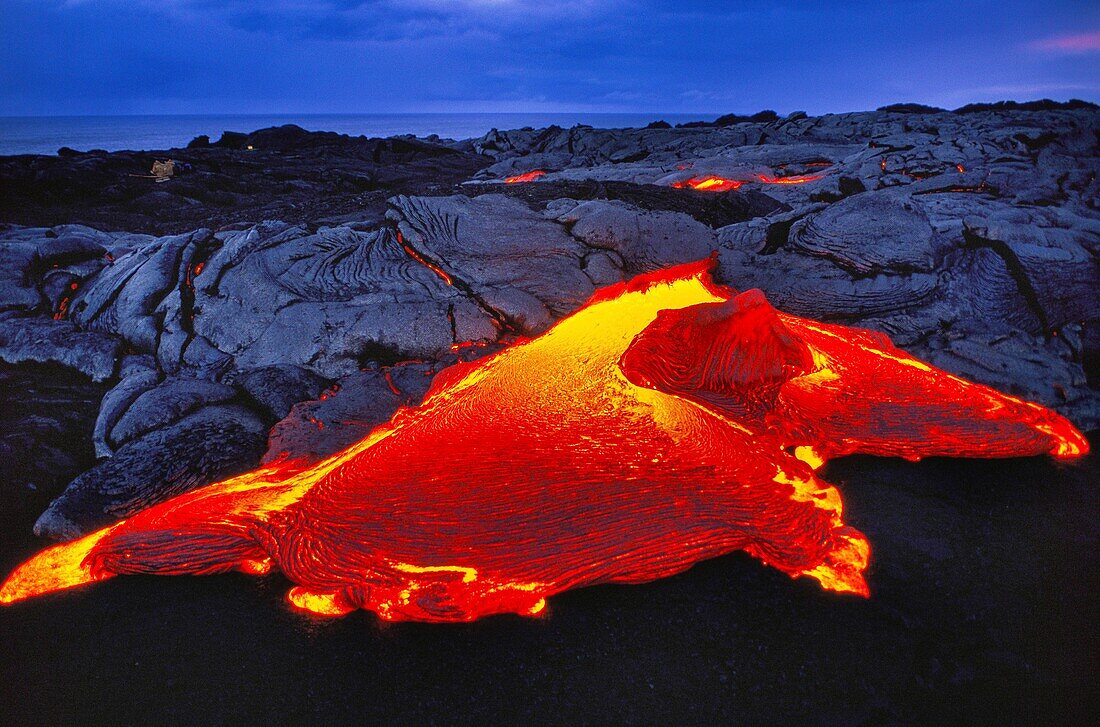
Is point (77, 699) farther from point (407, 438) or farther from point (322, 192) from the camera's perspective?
point (322, 192)

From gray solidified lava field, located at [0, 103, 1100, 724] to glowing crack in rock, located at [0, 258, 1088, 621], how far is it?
145 mm

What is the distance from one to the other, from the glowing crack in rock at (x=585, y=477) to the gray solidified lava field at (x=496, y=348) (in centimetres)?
14

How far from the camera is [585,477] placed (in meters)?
3.83

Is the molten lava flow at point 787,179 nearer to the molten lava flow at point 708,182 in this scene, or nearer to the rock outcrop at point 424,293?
the molten lava flow at point 708,182

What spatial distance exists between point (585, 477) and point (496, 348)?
1920 millimetres

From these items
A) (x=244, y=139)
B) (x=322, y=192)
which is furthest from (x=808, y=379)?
(x=244, y=139)

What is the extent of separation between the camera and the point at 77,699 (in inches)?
105

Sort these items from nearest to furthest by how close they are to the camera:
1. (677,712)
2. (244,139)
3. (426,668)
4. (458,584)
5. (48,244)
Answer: (677,712) → (426,668) → (458,584) → (48,244) → (244,139)

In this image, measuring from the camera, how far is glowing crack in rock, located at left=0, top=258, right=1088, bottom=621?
3.28m

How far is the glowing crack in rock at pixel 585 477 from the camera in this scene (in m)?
3.28

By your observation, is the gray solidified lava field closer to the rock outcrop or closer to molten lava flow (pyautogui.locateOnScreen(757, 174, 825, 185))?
the rock outcrop

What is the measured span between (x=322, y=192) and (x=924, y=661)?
15.4m

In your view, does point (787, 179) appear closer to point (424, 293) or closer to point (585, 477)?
point (424, 293)

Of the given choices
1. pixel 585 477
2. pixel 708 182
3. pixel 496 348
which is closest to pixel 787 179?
pixel 708 182
